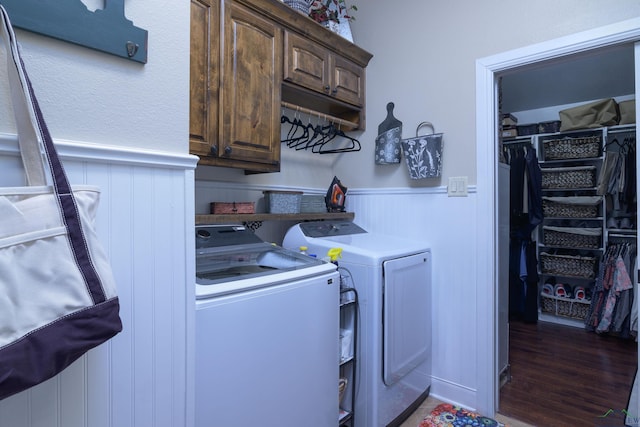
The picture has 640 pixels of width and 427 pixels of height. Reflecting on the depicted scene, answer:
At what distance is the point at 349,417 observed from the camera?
1.75 meters

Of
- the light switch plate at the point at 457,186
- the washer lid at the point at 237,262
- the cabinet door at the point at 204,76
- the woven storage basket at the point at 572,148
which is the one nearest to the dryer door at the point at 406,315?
the light switch plate at the point at 457,186

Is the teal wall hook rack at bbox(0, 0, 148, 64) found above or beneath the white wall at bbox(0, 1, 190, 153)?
above

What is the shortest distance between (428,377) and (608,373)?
4.83ft

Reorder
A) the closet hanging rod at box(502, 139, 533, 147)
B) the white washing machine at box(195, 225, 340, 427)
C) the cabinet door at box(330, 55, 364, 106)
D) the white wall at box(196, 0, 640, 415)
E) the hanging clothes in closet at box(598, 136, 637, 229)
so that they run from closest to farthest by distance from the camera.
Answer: the white washing machine at box(195, 225, 340, 427) → the white wall at box(196, 0, 640, 415) → the cabinet door at box(330, 55, 364, 106) → the hanging clothes in closet at box(598, 136, 637, 229) → the closet hanging rod at box(502, 139, 533, 147)

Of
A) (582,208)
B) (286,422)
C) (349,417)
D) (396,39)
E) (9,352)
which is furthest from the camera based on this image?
(582,208)

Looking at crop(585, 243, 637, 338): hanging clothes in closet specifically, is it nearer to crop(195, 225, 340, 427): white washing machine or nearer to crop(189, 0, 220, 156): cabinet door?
crop(195, 225, 340, 427): white washing machine

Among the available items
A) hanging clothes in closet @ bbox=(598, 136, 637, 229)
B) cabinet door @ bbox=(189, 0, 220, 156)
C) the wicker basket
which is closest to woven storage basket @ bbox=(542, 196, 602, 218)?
hanging clothes in closet @ bbox=(598, 136, 637, 229)

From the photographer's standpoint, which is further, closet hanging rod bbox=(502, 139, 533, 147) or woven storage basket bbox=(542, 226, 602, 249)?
closet hanging rod bbox=(502, 139, 533, 147)

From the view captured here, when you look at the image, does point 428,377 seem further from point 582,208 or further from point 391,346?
point 582,208

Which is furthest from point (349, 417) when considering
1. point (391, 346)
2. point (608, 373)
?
point (608, 373)

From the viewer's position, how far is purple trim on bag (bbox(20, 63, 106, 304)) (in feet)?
2.06

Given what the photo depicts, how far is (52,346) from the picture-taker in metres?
0.57

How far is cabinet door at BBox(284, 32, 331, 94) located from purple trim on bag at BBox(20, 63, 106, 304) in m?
1.52

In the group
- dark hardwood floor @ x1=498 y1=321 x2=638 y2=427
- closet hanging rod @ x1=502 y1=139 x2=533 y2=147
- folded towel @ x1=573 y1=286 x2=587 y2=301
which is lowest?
dark hardwood floor @ x1=498 y1=321 x2=638 y2=427
